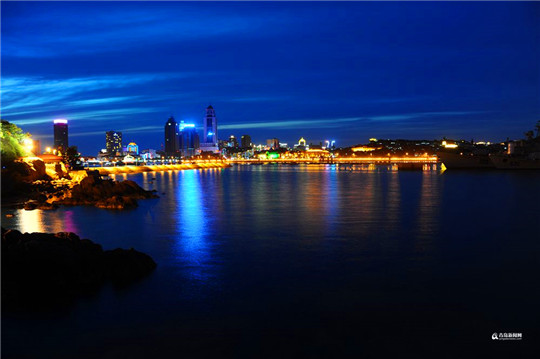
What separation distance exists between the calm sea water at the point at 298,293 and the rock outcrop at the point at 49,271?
21.2 inches

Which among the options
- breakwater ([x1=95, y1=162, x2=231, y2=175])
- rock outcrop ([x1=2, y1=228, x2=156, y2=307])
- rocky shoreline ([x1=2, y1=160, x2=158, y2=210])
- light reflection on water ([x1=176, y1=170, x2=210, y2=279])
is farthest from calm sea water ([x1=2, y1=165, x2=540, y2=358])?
breakwater ([x1=95, y1=162, x2=231, y2=175])

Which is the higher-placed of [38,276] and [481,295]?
[38,276]

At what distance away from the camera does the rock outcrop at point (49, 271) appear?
10234 millimetres

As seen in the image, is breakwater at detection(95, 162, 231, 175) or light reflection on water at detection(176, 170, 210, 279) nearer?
light reflection on water at detection(176, 170, 210, 279)

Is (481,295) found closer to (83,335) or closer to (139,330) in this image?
(139,330)

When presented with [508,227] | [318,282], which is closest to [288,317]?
[318,282]

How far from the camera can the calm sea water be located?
871 centimetres

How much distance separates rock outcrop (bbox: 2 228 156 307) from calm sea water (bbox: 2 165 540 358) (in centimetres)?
54

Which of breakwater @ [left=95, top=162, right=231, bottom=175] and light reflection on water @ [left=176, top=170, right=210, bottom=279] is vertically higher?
breakwater @ [left=95, top=162, right=231, bottom=175]

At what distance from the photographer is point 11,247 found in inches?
428

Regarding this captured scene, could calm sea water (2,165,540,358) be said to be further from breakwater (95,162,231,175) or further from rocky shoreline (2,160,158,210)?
breakwater (95,162,231,175)

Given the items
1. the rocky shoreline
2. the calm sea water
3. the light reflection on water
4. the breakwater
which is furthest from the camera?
the breakwater

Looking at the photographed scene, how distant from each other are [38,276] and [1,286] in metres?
0.77

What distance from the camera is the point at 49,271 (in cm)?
1061
